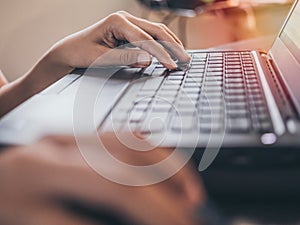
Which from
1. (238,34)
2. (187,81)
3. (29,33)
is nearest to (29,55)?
(29,33)

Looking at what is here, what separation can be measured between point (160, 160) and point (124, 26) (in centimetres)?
43

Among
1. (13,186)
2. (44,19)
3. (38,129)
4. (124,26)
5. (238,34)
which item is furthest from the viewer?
(44,19)

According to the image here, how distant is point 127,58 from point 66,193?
0.45m

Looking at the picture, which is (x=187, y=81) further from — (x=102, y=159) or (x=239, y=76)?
(x=102, y=159)

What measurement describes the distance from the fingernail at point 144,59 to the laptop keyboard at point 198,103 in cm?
2

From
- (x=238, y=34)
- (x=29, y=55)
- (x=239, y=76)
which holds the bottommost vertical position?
(x=29, y=55)

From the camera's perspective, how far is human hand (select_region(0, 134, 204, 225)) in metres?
0.26

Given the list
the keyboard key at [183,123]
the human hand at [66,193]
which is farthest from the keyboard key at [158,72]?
the human hand at [66,193]

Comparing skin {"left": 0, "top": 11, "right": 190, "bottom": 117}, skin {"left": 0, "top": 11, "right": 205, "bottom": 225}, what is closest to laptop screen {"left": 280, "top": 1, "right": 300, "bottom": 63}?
skin {"left": 0, "top": 11, "right": 190, "bottom": 117}

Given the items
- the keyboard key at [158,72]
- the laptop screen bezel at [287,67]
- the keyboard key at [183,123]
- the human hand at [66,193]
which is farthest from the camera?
the keyboard key at [158,72]

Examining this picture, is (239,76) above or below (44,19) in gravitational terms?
above

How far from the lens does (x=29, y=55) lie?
2.04 meters

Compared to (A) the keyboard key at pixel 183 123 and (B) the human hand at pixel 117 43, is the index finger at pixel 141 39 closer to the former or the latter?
(B) the human hand at pixel 117 43

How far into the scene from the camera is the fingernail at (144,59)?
0.69 metres
